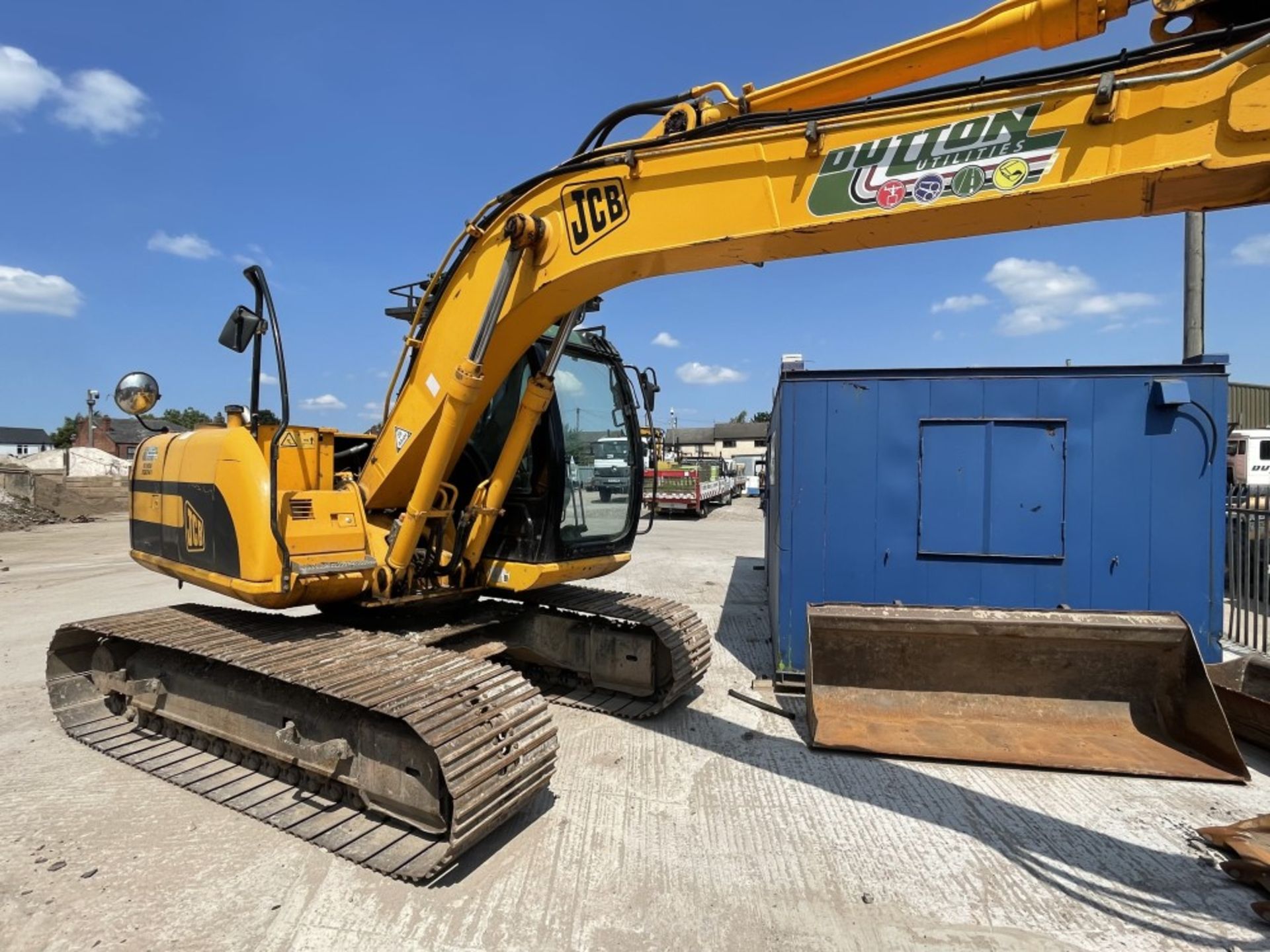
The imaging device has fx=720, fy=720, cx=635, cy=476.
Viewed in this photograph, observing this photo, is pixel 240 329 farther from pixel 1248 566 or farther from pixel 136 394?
pixel 1248 566

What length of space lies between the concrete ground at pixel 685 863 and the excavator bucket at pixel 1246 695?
0.53 ft

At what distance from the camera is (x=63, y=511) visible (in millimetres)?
22000

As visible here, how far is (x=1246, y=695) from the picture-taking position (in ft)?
15.9

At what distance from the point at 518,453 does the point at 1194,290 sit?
9557mm

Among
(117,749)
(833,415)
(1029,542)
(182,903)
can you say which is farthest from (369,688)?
(1029,542)

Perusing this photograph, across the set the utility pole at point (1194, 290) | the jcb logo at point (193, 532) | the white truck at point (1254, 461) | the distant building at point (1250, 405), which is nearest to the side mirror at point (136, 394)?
the jcb logo at point (193, 532)

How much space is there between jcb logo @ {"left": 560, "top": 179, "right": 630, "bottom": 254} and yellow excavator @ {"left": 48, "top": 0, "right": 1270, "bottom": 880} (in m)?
0.01

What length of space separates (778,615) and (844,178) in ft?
13.3

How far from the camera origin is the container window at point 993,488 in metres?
5.86

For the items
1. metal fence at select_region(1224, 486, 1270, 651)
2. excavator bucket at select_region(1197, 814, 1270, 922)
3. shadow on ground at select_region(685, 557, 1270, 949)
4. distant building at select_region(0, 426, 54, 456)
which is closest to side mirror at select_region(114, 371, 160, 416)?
shadow on ground at select_region(685, 557, 1270, 949)

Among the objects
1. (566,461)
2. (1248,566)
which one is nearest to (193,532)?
(566,461)

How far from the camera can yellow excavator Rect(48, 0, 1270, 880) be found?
2.62 metres

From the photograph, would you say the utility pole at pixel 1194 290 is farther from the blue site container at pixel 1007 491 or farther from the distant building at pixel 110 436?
the distant building at pixel 110 436

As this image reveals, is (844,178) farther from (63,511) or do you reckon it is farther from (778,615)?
(63,511)
